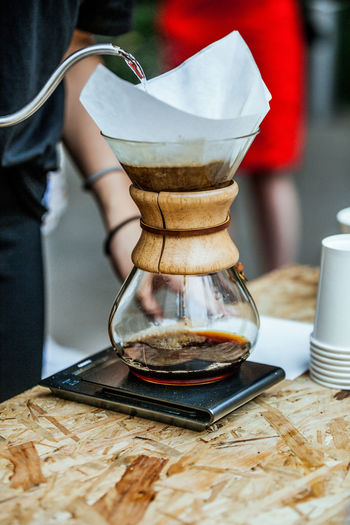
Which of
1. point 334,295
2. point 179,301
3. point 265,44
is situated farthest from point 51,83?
point 265,44

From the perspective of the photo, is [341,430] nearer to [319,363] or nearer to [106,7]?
[319,363]

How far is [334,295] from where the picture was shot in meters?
0.88

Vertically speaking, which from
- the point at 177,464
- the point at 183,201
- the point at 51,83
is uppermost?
the point at 51,83

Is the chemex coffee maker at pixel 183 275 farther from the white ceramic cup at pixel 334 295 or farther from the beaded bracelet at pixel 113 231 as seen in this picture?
the beaded bracelet at pixel 113 231

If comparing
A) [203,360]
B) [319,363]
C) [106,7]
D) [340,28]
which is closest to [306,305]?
[319,363]

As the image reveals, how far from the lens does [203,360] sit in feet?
2.69

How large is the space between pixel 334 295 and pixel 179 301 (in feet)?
0.65

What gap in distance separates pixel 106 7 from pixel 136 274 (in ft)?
1.94

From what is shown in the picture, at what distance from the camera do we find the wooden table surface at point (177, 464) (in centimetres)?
63

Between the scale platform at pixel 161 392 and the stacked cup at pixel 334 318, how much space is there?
6 centimetres

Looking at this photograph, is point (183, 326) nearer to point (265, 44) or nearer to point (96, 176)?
point (96, 176)

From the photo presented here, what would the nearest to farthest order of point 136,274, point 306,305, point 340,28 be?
point 136,274 → point 306,305 → point 340,28

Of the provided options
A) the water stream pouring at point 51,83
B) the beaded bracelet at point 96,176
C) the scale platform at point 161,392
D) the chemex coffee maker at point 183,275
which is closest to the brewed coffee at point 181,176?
the chemex coffee maker at point 183,275

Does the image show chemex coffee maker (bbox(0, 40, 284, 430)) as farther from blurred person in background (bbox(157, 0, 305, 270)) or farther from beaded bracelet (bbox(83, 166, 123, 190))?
blurred person in background (bbox(157, 0, 305, 270))
